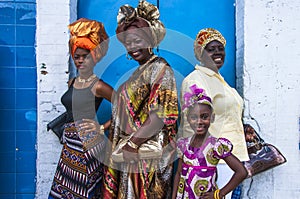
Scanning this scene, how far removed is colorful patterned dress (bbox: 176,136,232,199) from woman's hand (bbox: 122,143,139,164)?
328 mm

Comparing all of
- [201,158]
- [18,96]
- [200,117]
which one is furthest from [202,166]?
[18,96]

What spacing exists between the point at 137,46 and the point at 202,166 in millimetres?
879

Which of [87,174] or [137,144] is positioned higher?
[137,144]

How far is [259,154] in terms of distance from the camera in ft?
10.1

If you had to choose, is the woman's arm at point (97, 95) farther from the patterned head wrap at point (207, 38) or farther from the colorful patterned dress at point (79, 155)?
the patterned head wrap at point (207, 38)

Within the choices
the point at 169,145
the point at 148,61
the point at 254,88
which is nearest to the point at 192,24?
the point at 254,88

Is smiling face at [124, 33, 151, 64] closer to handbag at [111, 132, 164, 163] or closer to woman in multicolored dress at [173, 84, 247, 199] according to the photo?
woman in multicolored dress at [173, 84, 247, 199]

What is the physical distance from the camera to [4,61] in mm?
3322

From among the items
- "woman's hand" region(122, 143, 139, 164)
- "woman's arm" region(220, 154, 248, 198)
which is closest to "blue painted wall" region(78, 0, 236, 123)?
"woman's hand" region(122, 143, 139, 164)

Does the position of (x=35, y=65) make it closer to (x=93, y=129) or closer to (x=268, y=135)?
(x=93, y=129)

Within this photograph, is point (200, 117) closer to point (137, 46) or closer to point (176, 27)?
point (137, 46)

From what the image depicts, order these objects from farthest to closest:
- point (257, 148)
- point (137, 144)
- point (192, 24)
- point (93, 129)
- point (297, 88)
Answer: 1. point (192, 24)
2. point (297, 88)
3. point (257, 148)
4. point (93, 129)
5. point (137, 144)

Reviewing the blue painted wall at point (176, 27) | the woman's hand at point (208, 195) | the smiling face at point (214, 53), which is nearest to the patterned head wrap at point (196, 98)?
the smiling face at point (214, 53)

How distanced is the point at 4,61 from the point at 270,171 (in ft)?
7.88
